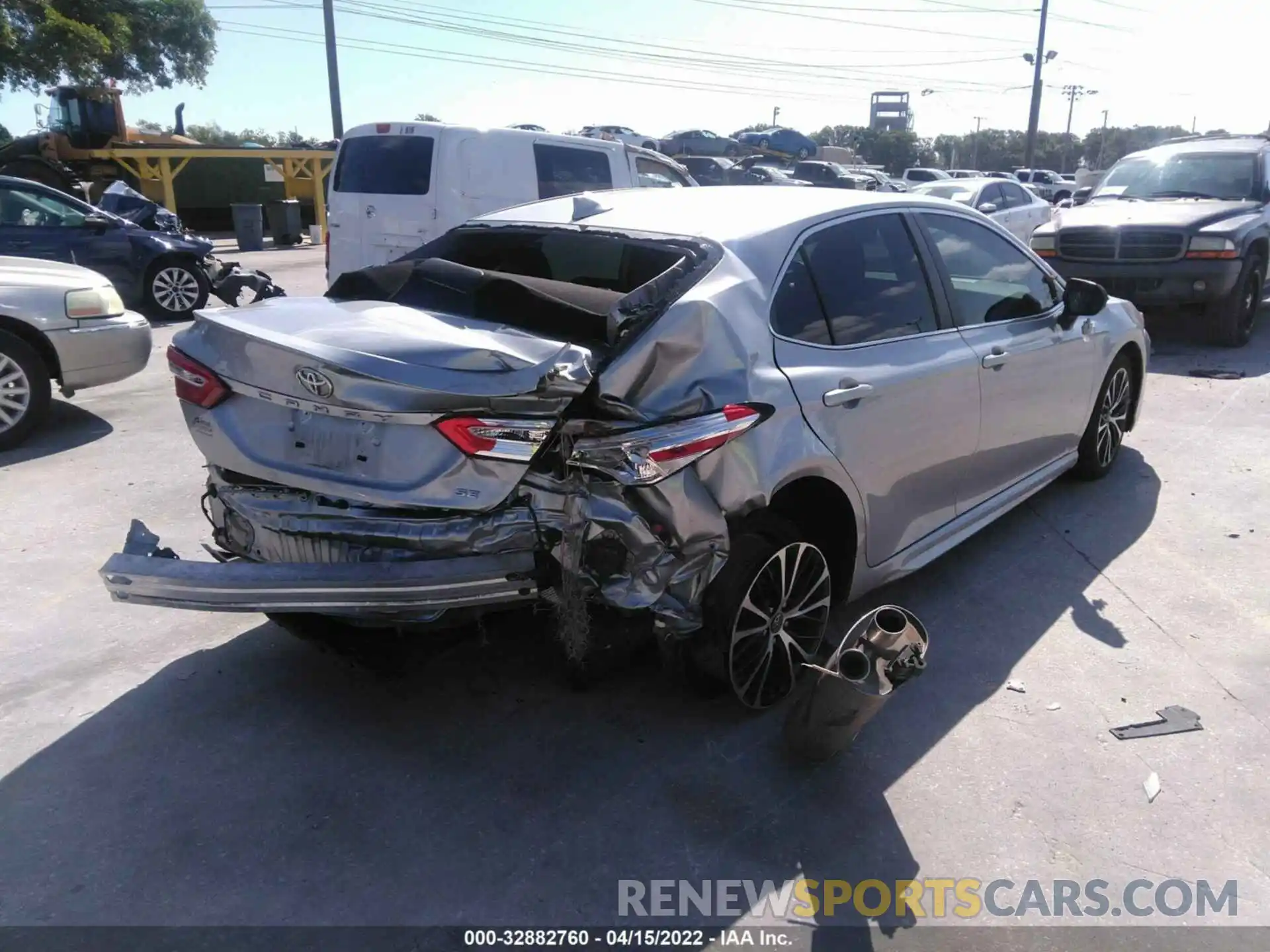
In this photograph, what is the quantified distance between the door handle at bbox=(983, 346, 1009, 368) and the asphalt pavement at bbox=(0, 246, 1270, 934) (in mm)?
1057

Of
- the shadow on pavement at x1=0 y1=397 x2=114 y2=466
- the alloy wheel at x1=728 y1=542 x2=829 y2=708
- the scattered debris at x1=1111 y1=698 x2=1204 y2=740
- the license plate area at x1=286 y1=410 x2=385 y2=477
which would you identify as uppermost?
the license plate area at x1=286 y1=410 x2=385 y2=477

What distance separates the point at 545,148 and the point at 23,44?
25.0 m

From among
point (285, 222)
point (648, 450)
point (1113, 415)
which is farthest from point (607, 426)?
point (285, 222)

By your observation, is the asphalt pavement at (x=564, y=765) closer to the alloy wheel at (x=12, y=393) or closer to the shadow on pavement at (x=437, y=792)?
the shadow on pavement at (x=437, y=792)

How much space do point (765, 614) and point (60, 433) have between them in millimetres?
5749

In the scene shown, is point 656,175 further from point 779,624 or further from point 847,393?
point 779,624

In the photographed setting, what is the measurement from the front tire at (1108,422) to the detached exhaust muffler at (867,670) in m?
3.30

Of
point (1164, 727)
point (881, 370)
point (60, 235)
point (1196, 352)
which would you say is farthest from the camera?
point (60, 235)

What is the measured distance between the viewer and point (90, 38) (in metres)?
28.1

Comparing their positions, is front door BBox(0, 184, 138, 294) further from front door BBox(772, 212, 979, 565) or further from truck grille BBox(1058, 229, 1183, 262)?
truck grille BBox(1058, 229, 1183, 262)

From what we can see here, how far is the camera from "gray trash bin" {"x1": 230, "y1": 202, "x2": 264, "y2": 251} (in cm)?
2083

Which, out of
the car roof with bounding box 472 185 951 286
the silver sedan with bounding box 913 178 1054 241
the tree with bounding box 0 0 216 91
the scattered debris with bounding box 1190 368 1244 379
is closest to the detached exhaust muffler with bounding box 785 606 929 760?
the car roof with bounding box 472 185 951 286

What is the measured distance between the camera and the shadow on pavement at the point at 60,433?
249 inches

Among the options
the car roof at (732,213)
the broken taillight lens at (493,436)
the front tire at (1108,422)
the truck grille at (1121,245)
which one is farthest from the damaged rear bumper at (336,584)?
the truck grille at (1121,245)
